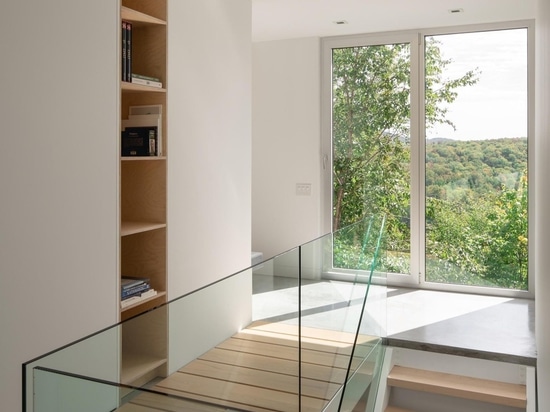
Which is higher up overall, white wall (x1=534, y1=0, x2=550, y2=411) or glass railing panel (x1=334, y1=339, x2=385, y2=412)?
white wall (x1=534, y1=0, x2=550, y2=411)

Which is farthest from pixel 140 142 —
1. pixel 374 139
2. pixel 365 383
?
pixel 374 139

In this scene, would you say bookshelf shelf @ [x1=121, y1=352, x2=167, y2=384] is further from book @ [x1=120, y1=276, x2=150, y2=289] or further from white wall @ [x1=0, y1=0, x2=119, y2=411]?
book @ [x1=120, y1=276, x2=150, y2=289]

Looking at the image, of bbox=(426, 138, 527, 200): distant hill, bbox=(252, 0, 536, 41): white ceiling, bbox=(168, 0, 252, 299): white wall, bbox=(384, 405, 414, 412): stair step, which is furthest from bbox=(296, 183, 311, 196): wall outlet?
bbox=(384, 405, 414, 412): stair step

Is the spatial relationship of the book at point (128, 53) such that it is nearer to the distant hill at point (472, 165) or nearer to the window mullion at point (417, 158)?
the window mullion at point (417, 158)

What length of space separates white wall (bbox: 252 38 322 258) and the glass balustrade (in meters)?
2.08

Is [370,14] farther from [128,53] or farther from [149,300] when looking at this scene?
[149,300]

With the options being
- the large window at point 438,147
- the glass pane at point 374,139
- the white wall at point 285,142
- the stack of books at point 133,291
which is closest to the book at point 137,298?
the stack of books at point 133,291

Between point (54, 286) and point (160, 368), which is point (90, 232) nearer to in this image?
point (54, 286)

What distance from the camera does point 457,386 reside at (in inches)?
156

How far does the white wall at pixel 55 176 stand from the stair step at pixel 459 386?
2.12 metres

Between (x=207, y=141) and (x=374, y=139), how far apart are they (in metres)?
2.28

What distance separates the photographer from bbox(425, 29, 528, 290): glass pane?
520 centimetres

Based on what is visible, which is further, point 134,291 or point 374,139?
point 374,139

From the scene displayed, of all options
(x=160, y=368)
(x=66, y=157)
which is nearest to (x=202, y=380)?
(x=160, y=368)
